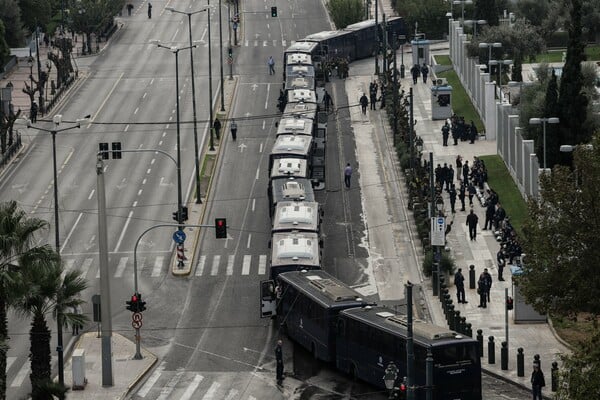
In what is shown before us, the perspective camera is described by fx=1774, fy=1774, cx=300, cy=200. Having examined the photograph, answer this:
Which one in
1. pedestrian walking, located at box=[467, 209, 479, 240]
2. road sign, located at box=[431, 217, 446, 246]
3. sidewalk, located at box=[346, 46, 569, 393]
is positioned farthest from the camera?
pedestrian walking, located at box=[467, 209, 479, 240]

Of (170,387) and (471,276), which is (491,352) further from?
(170,387)

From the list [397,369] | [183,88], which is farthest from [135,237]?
[183,88]

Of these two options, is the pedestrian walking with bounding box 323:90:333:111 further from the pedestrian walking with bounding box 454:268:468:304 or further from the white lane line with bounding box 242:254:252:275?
the pedestrian walking with bounding box 454:268:468:304

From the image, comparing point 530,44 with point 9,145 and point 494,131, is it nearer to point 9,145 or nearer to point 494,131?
point 494,131

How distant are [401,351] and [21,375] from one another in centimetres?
1772

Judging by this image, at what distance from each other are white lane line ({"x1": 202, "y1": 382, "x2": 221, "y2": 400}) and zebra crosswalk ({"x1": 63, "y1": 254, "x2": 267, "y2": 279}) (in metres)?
17.8

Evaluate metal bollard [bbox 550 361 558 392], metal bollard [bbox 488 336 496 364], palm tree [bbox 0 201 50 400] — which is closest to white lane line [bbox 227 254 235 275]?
metal bollard [bbox 488 336 496 364]

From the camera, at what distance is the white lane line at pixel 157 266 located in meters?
92.1

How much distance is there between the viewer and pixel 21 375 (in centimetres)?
7656

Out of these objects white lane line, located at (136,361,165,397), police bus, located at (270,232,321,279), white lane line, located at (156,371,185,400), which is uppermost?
police bus, located at (270,232,321,279)

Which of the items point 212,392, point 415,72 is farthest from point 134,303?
point 415,72

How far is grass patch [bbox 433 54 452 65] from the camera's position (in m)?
148

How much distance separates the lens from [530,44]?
137 meters

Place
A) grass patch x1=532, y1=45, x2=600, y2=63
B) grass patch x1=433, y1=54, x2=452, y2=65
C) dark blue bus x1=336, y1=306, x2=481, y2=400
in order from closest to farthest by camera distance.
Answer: dark blue bus x1=336, y1=306, x2=481, y2=400
grass patch x1=532, y1=45, x2=600, y2=63
grass patch x1=433, y1=54, x2=452, y2=65
